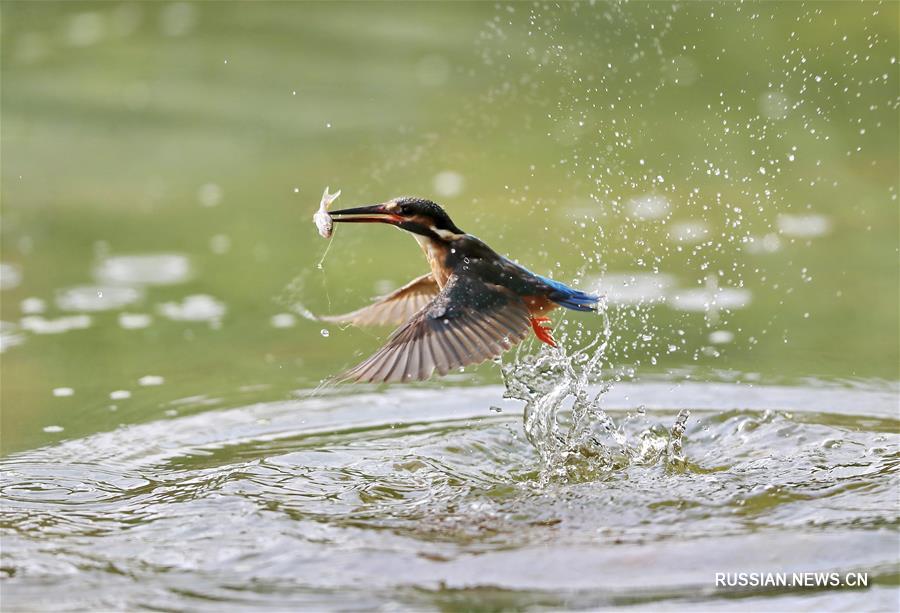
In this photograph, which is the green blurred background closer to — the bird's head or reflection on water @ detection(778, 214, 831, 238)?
reflection on water @ detection(778, 214, 831, 238)

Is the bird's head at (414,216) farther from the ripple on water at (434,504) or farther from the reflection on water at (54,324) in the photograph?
the reflection on water at (54,324)

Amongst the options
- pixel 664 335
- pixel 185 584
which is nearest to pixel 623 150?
pixel 664 335

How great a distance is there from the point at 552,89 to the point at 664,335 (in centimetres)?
453

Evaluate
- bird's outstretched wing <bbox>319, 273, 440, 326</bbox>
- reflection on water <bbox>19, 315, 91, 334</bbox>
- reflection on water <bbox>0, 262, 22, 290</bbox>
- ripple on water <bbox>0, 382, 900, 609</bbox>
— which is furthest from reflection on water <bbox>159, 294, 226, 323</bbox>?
bird's outstretched wing <bbox>319, 273, 440, 326</bbox>

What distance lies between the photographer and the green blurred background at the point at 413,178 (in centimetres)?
727

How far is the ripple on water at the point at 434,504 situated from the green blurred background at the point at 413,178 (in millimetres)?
518

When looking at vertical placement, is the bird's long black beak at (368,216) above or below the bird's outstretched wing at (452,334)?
above

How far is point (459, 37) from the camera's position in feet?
40.9

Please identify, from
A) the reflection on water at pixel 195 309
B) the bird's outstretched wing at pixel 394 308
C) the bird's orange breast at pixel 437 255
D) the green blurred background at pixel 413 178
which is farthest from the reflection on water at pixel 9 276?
the bird's orange breast at pixel 437 255

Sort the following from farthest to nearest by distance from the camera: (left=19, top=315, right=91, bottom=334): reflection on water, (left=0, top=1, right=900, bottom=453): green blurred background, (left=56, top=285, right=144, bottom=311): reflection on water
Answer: (left=56, top=285, right=144, bottom=311): reflection on water → (left=19, top=315, right=91, bottom=334): reflection on water → (left=0, top=1, right=900, bottom=453): green blurred background

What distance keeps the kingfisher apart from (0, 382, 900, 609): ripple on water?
1.76 feet

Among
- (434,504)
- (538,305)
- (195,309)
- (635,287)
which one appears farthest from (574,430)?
(195,309)

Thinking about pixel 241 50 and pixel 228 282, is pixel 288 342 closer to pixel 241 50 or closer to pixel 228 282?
pixel 228 282

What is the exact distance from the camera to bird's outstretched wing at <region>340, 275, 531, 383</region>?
16.0ft
